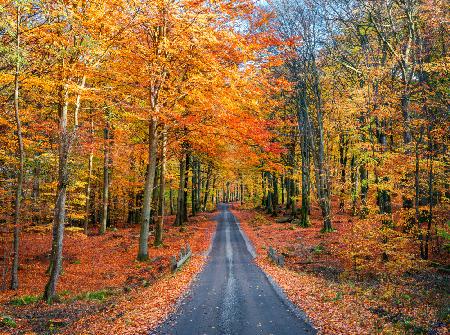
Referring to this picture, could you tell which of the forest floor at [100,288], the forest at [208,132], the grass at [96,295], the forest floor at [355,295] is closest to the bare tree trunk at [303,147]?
the forest at [208,132]

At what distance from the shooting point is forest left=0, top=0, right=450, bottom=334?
12445 millimetres

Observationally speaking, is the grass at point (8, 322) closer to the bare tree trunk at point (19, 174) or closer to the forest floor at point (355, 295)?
the bare tree trunk at point (19, 174)

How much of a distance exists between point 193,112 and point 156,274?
31.4 ft

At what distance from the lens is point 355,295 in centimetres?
1258

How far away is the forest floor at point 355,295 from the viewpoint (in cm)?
959

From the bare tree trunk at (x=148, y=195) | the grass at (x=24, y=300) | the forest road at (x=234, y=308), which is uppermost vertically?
the bare tree trunk at (x=148, y=195)

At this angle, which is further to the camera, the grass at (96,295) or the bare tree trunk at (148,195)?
the bare tree trunk at (148,195)

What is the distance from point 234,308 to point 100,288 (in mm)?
8005

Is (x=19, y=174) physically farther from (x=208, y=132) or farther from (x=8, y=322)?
(x=208, y=132)

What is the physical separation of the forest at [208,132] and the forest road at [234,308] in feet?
2.05

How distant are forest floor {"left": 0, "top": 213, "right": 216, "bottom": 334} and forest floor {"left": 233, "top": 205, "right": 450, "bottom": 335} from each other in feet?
15.3

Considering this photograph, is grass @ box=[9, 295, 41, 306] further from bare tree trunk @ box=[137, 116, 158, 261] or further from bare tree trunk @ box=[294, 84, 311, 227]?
bare tree trunk @ box=[294, 84, 311, 227]

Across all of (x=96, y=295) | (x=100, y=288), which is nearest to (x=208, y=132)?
(x=100, y=288)

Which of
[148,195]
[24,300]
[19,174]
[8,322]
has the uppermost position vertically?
[19,174]
